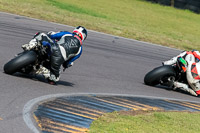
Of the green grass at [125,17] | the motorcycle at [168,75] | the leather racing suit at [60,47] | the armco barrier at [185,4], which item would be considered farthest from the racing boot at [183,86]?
the armco barrier at [185,4]

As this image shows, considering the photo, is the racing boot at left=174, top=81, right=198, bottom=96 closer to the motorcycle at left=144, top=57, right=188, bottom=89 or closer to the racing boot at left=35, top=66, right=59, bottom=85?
the motorcycle at left=144, top=57, right=188, bottom=89

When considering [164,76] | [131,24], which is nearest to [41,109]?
[164,76]

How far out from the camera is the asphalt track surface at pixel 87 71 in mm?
7034

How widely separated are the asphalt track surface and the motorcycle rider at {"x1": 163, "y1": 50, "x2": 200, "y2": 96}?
0.66 feet

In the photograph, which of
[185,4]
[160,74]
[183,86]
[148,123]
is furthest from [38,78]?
[185,4]

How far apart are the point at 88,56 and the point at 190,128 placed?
603 centimetres

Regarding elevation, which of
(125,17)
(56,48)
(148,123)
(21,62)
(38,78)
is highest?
(56,48)

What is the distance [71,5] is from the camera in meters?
26.7

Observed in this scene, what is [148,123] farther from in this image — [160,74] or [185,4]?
[185,4]

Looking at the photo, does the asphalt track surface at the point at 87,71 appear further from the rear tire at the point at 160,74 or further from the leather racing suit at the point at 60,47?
the leather racing suit at the point at 60,47

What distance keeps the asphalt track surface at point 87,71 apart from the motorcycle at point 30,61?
15 cm

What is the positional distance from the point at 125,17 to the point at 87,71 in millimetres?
16730

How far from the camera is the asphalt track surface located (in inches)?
277

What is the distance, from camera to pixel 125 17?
27281 mm
